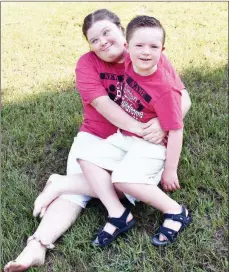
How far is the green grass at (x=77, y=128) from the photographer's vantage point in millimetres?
2053

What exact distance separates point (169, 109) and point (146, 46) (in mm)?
301

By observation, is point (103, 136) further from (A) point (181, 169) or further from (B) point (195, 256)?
(B) point (195, 256)

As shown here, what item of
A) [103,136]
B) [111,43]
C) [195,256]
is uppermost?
[111,43]

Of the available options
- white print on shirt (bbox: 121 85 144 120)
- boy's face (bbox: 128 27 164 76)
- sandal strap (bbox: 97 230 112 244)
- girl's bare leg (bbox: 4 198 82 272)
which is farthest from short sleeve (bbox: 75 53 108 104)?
sandal strap (bbox: 97 230 112 244)

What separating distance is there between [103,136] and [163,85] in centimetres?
54

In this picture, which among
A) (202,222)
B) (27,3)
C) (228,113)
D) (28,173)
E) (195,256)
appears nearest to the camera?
(195,256)

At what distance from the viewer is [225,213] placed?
220 cm

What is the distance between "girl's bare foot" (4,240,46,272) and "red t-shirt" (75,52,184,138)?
0.69 meters

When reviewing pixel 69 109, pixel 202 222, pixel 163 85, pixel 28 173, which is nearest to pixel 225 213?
pixel 202 222

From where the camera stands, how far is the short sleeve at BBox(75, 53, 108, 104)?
7.39 feet

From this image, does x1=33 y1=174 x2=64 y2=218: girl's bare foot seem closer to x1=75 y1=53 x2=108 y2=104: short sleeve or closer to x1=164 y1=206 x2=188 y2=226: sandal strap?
x1=75 y1=53 x2=108 y2=104: short sleeve

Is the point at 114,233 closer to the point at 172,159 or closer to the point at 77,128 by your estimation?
the point at 172,159

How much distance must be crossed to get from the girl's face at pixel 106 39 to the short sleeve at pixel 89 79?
83 millimetres

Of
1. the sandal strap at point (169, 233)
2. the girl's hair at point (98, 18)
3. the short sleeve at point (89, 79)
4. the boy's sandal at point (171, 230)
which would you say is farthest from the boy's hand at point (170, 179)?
the girl's hair at point (98, 18)
